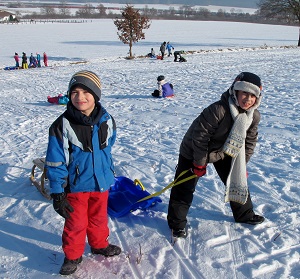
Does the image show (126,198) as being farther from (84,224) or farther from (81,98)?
(81,98)

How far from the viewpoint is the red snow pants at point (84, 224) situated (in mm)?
2516

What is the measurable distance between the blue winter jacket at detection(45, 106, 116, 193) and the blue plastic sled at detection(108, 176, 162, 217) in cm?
94

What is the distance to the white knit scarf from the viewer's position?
2652mm

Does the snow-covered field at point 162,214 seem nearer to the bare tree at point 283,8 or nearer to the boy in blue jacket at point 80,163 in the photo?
the boy in blue jacket at point 80,163

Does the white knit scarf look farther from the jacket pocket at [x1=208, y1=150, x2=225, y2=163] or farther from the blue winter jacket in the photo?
the blue winter jacket

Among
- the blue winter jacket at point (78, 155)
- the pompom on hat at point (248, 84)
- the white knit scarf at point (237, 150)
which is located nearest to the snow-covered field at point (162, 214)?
the white knit scarf at point (237, 150)

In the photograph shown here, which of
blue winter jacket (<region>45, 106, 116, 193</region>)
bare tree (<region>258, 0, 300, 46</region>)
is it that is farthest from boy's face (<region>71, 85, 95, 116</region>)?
bare tree (<region>258, 0, 300, 46</region>)

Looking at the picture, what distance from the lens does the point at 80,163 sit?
244cm

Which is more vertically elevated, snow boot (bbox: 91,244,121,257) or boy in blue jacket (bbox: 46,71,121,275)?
boy in blue jacket (bbox: 46,71,121,275)

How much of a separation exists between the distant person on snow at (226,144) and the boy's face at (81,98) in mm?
924

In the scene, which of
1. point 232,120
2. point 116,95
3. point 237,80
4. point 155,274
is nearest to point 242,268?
point 155,274

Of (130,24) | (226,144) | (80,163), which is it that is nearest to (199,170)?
(226,144)

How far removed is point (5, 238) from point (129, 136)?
11.3ft

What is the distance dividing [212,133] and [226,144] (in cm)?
15
